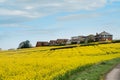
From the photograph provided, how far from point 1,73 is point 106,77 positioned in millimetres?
7585

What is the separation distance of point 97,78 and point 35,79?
3822 millimetres

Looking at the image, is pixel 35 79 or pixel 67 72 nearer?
pixel 35 79

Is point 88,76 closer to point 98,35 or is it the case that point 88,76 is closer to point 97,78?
point 97,78

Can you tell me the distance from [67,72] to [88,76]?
95.7 inches

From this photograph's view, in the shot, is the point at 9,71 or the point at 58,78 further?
the point at 9,71

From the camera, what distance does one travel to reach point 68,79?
25.6 meters

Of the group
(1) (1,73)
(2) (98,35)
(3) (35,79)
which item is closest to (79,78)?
(3) (35,79)

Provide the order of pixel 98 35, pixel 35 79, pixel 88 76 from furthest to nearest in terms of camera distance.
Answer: pixel 98 35, pixel 88 76, pixel 35 79

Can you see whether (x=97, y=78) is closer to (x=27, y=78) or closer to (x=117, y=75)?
(x=117, y=75)

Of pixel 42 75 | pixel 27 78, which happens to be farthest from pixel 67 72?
pixel 27 78

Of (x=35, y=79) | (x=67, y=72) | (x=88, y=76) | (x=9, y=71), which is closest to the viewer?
(x=35, y=79)

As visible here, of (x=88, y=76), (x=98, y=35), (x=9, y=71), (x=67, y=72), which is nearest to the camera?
(x=88, y=76)

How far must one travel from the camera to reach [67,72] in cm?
2883

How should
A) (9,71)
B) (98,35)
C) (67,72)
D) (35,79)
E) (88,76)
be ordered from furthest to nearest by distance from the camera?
(98,35)
(9,71)
(67,72)
(88,76)
(35,79)
